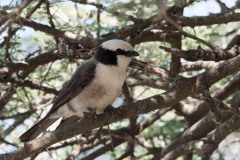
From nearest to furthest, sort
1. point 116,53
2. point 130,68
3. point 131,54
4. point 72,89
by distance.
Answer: point 131,54 < point 116,53 < point 72,89 < point 130,68

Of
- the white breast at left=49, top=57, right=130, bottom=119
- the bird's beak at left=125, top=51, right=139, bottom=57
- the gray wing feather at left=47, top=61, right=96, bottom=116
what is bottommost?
the white breast at left=49, top=57, right=130, bottom=119

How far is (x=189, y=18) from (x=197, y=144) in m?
1.37

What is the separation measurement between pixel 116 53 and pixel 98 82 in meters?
0.33

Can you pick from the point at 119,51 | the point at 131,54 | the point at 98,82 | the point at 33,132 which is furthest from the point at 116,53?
the point at 33,132

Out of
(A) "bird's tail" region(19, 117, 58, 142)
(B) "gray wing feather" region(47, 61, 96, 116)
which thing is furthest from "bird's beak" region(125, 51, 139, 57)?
(A) "bird's tail" region(19, 117, 58, 142)

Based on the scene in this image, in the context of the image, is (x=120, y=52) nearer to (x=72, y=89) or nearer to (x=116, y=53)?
(x=116, y=53)

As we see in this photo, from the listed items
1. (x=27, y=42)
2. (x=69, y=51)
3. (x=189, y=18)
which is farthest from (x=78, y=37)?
(x=27, y=42)

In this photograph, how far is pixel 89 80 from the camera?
4953 millimetres

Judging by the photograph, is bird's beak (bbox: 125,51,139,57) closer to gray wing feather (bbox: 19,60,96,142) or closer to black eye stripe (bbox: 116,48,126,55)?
black eye stripe (bbox: 116,48,126,55)

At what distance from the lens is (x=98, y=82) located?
4871mm

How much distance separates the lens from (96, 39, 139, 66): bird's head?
16.0ft

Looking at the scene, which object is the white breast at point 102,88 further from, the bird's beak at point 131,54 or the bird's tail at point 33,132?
the bird's tail at point 33,132

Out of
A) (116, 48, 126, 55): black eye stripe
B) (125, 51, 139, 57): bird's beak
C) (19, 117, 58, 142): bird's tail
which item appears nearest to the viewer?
(125, 51, 139, 57): bird's beak

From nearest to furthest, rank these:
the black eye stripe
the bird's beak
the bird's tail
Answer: the bird's beak → the black eye stripe → the bird's tail
